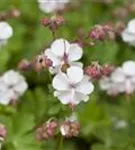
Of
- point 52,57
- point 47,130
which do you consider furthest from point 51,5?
point 47,130

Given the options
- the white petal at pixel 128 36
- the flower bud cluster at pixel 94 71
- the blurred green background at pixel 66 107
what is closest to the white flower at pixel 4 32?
the blurred green background at pixel 66 107

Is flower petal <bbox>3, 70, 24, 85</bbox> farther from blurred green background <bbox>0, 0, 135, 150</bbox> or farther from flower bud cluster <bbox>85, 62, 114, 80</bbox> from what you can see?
flower bud cluster <bbox>85, 62, 114, 80</bbox>

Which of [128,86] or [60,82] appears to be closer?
[60,82]

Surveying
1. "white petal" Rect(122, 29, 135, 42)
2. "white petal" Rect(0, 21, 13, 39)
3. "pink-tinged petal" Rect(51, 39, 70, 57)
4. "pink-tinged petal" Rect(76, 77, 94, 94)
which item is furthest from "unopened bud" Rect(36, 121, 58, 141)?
"white petal" Rect(122, 29, 135, 42)

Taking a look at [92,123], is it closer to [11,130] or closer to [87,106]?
[87,106]

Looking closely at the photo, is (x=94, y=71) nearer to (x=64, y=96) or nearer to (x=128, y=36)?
(x=64, y=96)

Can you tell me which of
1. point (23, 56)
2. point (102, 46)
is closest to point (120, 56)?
point (102, 46)

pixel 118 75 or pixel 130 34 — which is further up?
pixel 130 34
